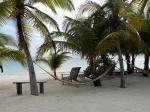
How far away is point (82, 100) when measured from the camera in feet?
29.6

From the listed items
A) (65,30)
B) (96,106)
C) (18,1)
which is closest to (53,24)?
(18,1)

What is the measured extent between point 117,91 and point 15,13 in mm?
3991

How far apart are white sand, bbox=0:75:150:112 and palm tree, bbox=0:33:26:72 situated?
3.55ft

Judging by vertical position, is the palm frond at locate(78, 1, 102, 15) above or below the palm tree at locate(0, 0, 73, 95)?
above

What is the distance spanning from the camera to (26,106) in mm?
8094

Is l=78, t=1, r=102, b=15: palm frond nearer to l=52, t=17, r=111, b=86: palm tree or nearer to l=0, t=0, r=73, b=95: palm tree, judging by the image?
l=52, t=17, r=111, b=86: palm tree

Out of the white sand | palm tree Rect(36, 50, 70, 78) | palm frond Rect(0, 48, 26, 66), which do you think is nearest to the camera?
the white sand

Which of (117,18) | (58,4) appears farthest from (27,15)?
(117,18)

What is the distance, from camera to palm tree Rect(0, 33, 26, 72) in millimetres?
11227

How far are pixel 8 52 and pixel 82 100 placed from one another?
11.8 ft

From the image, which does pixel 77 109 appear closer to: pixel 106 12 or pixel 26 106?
pixel 26 106

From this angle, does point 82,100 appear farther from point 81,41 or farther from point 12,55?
point 12,55

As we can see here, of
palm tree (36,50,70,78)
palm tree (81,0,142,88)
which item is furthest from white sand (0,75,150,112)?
palm tree (36,50,70,78)

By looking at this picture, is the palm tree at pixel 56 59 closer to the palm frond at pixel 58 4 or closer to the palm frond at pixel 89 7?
the palm frond at pixel 89 7
